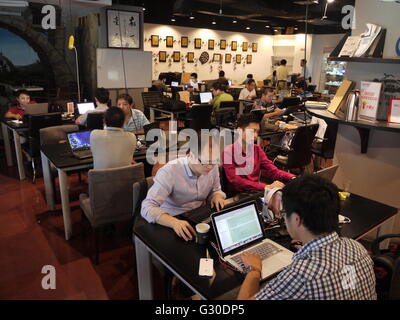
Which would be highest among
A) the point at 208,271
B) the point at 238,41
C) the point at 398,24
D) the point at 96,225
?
the point at 238,41

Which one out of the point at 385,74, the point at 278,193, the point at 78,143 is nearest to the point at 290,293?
the point at 278,193

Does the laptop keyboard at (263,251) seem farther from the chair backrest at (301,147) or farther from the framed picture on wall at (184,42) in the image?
the framed picture on wall at (184,42)

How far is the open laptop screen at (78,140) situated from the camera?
3.47 metres

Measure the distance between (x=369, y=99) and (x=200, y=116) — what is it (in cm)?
424

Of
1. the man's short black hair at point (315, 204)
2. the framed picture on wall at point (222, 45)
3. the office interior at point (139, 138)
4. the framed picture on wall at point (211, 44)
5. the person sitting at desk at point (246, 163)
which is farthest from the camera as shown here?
the framed picture on wall at point (222, 45)

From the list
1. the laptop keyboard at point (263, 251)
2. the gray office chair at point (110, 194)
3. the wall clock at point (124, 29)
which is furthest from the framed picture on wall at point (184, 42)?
the laptop keyboard at point (263, 251)

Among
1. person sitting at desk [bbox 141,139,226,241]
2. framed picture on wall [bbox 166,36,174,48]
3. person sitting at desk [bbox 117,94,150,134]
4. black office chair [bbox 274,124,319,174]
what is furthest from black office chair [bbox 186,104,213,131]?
framed picture on wall [bbox 166,36,174,48]

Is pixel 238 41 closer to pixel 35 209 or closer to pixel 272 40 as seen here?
pixel 272 40

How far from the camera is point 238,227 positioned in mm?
1786

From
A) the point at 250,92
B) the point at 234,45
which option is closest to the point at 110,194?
the point at 250,92

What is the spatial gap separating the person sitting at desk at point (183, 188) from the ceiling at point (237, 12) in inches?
230

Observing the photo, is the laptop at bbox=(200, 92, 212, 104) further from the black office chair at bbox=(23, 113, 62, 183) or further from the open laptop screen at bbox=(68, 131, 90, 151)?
the open laptop screen at bbox=(68, 131, 90, 151)

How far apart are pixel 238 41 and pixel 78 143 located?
36.5 feet

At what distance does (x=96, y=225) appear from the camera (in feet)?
9.36
